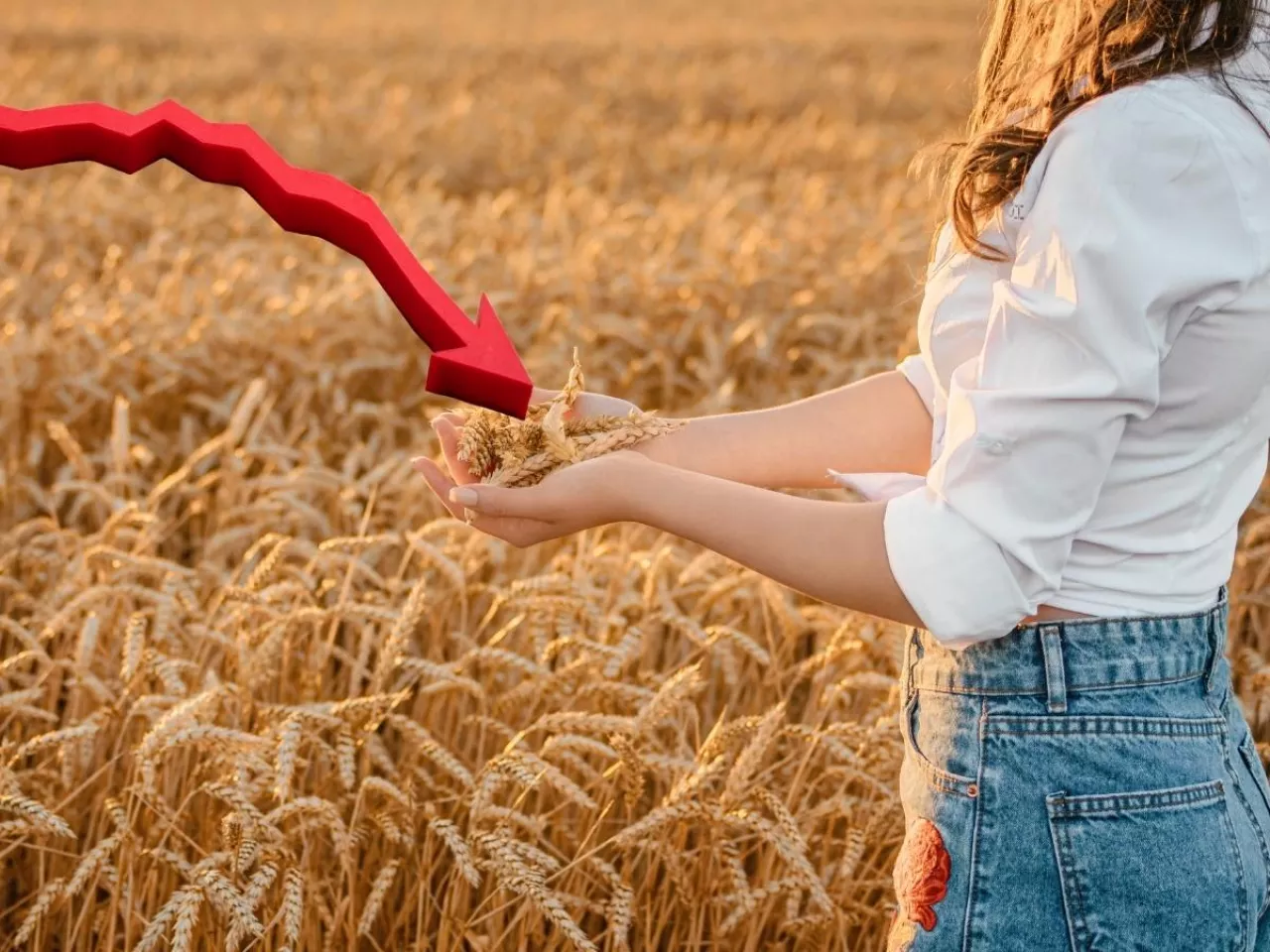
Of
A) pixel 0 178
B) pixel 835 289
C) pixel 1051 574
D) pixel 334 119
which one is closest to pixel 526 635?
pixel 1051 574

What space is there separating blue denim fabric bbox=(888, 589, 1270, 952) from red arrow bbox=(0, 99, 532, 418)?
58 centimetres

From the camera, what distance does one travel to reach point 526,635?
2.62 m

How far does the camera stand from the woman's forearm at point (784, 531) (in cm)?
131

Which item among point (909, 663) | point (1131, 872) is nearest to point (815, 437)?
point (909, 663)

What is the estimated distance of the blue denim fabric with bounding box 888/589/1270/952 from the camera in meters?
1.28

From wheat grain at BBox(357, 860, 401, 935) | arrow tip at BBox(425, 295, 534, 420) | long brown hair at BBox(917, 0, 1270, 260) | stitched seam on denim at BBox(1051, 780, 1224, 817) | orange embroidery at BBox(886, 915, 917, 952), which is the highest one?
long brown hair at BBox(917, 0, 1270, 260)

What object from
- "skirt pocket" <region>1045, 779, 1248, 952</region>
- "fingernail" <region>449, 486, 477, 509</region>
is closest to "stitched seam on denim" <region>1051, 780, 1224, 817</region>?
"skirt pocket" <region>1045, 779, 1248, 952</region>

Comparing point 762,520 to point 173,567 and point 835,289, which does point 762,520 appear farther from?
point 835,289

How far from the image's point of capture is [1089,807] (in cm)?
128

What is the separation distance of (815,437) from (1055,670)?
0.49 m

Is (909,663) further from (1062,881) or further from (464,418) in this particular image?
(464,418)

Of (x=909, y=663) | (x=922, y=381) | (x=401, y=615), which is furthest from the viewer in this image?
(x=401, y=615)

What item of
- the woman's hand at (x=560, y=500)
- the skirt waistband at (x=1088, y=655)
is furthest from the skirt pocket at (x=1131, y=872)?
the woman's hand at (x=560, y=500)

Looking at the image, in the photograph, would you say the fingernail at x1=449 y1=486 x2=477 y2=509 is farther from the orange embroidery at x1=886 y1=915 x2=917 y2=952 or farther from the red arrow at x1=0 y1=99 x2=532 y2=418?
the orange embroidery at x1=886 y1=915 x2=917 y2=952
